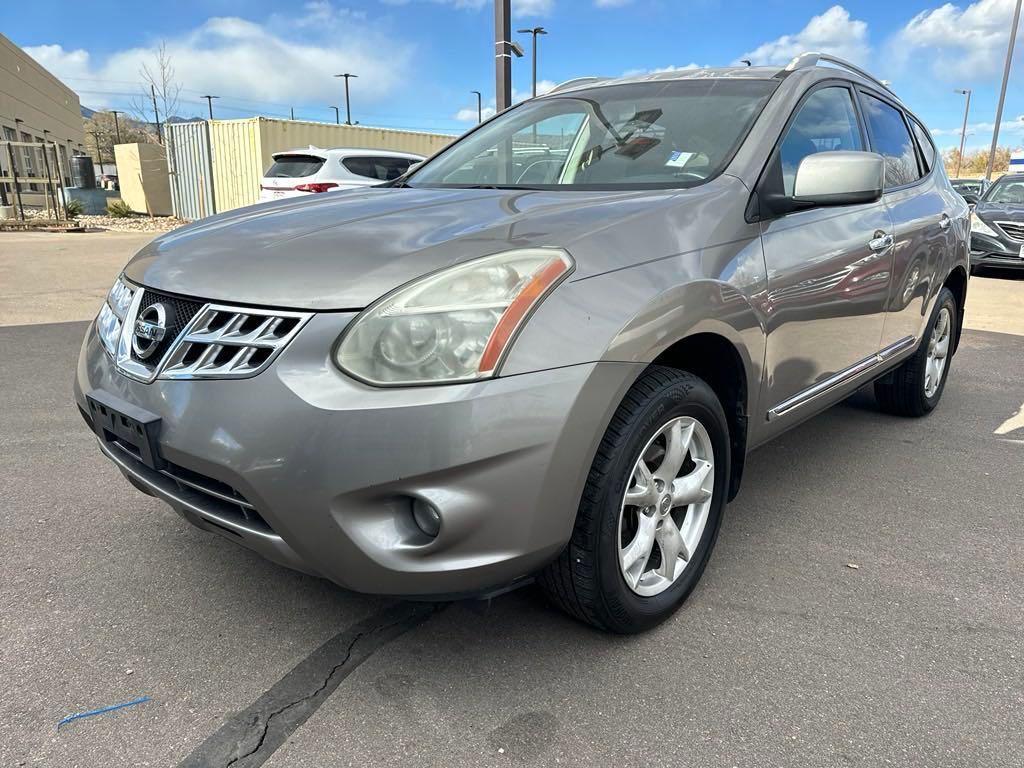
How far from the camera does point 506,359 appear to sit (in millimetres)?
1736

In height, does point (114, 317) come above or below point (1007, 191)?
below

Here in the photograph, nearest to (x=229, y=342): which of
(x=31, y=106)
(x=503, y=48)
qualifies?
(x=503, y=48)

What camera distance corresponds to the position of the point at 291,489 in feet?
5.64

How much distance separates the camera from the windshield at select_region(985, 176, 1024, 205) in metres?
12.4

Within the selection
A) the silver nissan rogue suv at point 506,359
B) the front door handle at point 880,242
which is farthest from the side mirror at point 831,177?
the front door handle at point 880,242

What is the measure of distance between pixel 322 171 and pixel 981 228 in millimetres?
9777

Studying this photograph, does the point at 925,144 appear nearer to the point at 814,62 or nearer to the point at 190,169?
the point at 814,62

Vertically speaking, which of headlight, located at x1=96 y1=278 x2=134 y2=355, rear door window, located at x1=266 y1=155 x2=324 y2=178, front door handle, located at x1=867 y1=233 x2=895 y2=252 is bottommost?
headlight, located at x1=96 y1=278 x2=134 y2=355

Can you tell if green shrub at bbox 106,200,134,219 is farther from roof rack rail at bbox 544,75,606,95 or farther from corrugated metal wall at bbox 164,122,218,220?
roof rack rail at bbox 544,75,606,95

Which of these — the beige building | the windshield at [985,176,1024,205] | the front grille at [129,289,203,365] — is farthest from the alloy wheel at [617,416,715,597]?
the beige building

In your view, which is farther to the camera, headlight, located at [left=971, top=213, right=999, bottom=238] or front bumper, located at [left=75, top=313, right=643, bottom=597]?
headlight, located at [left=971, top=213, right=999, bottom=238]

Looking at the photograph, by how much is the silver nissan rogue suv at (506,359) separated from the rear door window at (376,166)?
382 inches

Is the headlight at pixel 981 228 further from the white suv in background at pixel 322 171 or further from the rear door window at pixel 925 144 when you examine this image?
the white suv in background at pixel 322 171

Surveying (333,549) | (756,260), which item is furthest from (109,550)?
(756,260)
